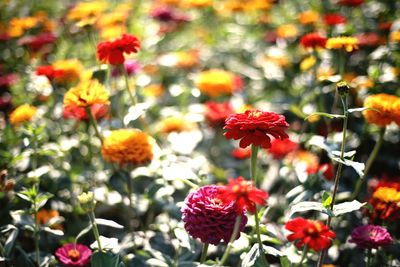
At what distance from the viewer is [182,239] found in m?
1.47

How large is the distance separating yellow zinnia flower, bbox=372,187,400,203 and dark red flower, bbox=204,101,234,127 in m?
0.83

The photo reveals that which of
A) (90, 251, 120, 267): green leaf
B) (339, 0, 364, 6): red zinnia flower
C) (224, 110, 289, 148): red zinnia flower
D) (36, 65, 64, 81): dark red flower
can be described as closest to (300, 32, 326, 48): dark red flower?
(339, 0, 364, 6): red zinnia flower

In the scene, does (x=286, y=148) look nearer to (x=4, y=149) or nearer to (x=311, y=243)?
(x=311, y=243)

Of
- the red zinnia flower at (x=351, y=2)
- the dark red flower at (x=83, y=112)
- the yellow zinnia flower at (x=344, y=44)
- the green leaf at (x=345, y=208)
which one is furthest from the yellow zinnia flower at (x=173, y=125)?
the green leaf at (x=345, y=208)

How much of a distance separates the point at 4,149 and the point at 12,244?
2.25ft

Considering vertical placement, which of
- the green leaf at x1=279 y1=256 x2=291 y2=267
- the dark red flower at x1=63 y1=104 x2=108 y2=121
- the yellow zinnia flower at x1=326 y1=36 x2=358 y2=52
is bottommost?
the green leaf at x1=279 y1=256 x2=291 y2=267

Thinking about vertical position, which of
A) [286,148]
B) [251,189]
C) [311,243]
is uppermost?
[251,189]

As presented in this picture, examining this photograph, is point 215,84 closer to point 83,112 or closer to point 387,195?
point 83,112

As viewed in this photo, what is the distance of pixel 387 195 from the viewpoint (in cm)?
155

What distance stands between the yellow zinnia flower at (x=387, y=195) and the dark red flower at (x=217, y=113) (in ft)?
2.74

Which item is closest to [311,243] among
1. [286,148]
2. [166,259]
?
[166,259]

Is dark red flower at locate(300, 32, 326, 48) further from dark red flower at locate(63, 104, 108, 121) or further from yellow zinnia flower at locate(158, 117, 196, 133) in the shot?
dark red flower at locate(63, 104, 108, 121)

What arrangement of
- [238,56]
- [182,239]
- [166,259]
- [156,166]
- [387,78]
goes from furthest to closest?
[238,56] → [387,78] → [156,166] → [166,259] → [182,239]

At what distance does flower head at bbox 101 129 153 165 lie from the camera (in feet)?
5.35
